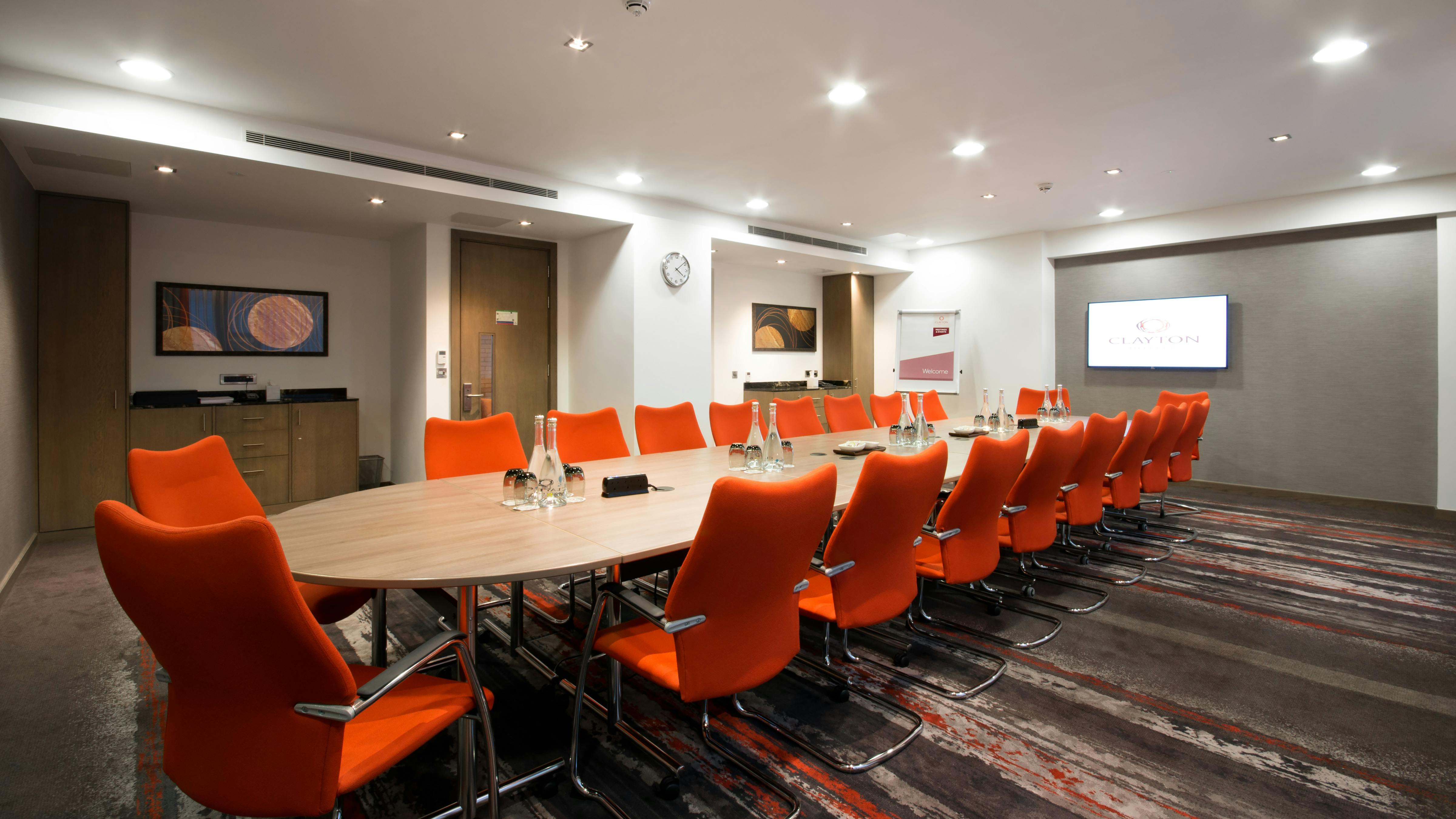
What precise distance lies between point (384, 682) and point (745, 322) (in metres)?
8.22

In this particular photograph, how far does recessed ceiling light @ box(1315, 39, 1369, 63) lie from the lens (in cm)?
345

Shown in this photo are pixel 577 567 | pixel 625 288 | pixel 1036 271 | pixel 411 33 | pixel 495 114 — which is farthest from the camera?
pixel 1036 271

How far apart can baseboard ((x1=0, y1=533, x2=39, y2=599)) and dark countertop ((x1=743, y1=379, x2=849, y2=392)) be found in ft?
22.9

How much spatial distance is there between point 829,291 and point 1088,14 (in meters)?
7.02

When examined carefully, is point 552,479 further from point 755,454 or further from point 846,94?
point 846,94

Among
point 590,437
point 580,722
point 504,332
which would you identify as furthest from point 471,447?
point 504,332

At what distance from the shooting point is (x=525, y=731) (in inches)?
93.7

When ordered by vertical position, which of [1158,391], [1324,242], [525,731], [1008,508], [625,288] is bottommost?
[525,731]

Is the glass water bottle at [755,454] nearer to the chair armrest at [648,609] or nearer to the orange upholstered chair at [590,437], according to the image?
the orange upholstered chair at [590,437]

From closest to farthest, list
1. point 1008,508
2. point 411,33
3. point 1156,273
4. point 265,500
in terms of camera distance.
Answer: point 1008,508, point 411,33, point 265,500, point 1156,273

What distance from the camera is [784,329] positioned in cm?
974

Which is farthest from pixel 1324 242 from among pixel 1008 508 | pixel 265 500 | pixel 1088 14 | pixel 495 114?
pixel 265 500

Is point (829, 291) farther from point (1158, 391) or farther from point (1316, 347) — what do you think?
point (1316, 347)

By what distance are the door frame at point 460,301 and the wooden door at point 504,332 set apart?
0.01 m
